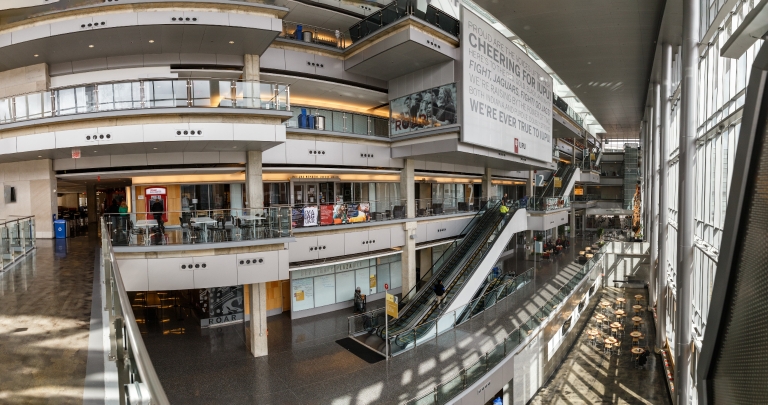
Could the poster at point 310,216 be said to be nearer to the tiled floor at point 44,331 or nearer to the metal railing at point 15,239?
the tiled floor at point 44,331

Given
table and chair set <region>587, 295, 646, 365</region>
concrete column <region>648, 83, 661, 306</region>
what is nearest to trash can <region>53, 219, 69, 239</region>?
table and chair set <region>587, 295, 646, 365</region>

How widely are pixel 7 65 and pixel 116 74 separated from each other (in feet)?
11.7

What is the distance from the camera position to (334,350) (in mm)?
14461

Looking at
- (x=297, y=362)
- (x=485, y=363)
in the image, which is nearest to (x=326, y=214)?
(x=297, y=362)

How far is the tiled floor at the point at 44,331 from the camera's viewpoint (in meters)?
3.71

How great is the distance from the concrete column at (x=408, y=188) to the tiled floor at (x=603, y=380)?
9504mm

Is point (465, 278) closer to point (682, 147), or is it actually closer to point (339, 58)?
point (682, 147)

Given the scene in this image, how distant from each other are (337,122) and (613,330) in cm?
1779

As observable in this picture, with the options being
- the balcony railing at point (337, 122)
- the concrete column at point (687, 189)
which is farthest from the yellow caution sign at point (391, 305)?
the concrete column at point (687, 189)

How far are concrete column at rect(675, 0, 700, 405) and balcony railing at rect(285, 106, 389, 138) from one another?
12003 millimetres

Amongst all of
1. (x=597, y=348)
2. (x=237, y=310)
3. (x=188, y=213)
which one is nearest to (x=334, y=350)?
(x=237, y=310)

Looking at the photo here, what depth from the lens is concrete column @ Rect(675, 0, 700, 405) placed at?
12430 millimetres

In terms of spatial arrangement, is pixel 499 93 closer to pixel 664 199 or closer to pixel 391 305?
pixel 664 199

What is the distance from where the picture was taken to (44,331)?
17.0 feet
